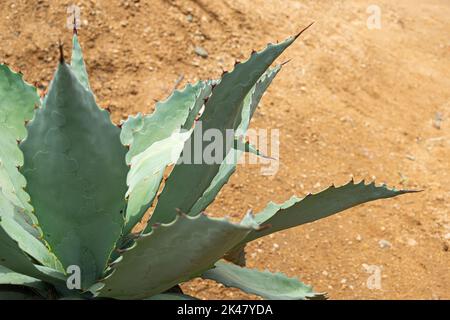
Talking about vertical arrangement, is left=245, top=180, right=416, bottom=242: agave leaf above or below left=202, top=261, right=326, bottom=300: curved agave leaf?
above

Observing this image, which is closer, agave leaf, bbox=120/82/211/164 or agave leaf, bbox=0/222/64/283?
agave leaf, bbox=0/222/64/283

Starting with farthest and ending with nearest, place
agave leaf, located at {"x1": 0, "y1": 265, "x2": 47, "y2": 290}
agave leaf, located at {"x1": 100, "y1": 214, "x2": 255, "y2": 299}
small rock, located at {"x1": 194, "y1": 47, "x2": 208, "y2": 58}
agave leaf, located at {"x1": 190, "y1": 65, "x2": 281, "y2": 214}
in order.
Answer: small rock, located at {"x1": 194, "y1": 47, "x2": 208, "y2": 58}, agave leaf, located at {"x1": 190, "y1": 65, "x2": 281, "y2": 214}, agave leaf, located at {"x1": 0, "y1": 265, "x2": 47, "y2": 290}, agave leaf, located at {"x1": 100, "y1": 214, "x2": 255, "y2": 299}

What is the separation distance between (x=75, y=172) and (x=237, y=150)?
0.47 meters

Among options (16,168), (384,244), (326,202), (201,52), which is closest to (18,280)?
(16,168)

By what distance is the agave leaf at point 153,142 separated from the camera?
1641mm

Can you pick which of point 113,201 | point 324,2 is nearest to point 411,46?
point 324,2

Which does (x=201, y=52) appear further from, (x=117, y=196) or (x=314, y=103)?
(x=117, y=196)

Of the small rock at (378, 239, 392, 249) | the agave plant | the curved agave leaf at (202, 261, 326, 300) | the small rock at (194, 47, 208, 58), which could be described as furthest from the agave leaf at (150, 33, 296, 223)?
the small rock at (194, 47, 208, 58)

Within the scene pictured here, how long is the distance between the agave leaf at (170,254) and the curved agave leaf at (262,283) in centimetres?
21

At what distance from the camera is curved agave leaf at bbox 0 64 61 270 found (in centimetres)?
160

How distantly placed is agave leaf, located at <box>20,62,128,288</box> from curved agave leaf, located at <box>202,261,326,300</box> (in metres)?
0.32

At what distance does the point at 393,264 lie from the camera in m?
2.60

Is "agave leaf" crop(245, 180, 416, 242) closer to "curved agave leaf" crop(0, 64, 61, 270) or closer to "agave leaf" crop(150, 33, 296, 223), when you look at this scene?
"agave leaf" crop(150, 33, 296, 223)

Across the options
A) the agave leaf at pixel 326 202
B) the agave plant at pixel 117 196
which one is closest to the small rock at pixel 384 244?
the agave plant at pixel 117 196
